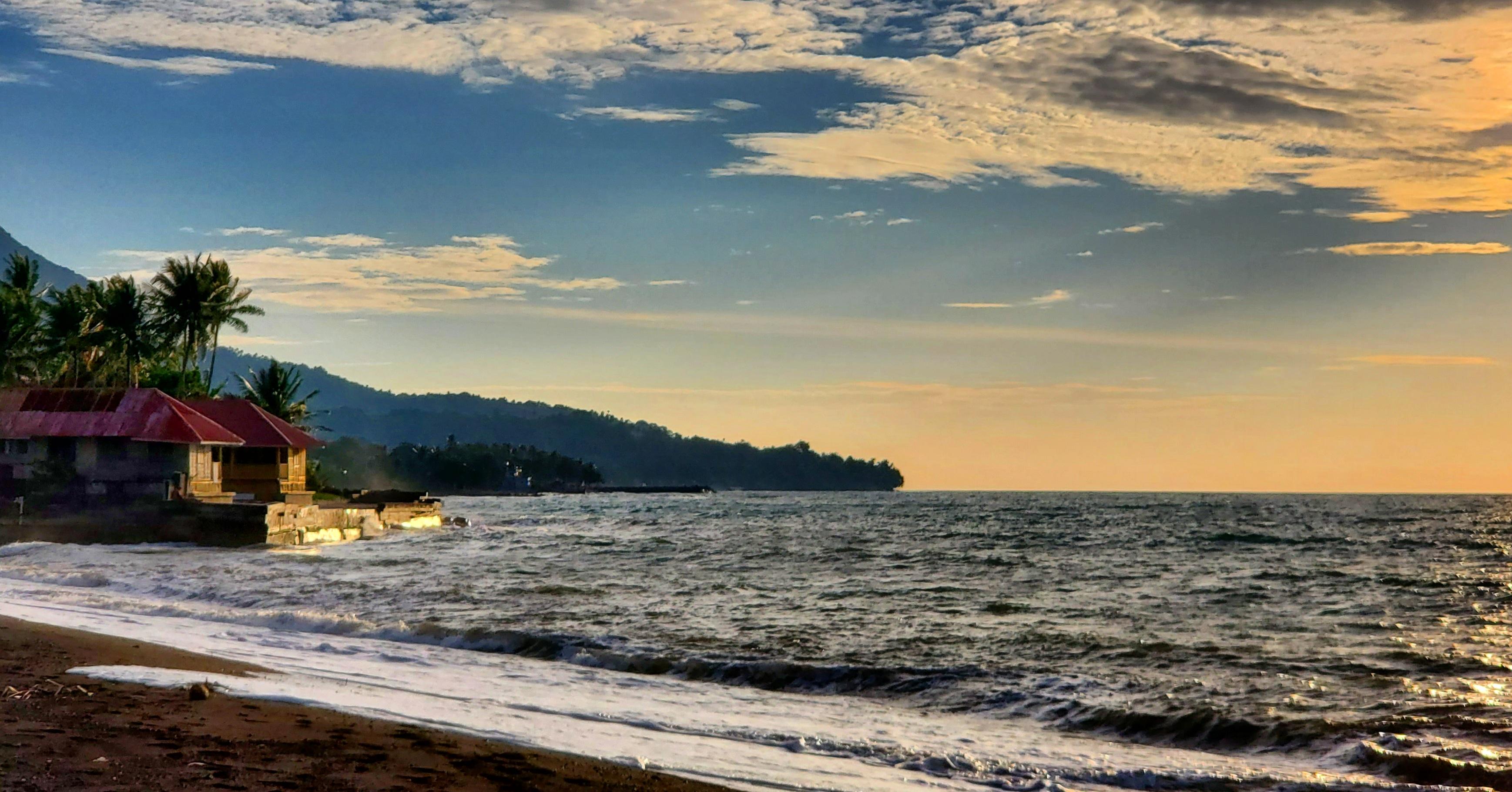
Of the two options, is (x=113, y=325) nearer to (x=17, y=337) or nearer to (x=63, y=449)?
(x=17, y=337)

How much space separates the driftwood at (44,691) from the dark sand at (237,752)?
0.13 feet

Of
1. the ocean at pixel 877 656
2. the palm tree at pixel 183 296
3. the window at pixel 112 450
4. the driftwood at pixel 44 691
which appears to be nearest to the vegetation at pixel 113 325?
the palm tree at pixel 183 296

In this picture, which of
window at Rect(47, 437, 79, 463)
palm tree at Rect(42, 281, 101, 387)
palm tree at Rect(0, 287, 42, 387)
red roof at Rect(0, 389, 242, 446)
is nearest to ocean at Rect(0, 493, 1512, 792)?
red roof at Rect(0, 389, 242, 446)

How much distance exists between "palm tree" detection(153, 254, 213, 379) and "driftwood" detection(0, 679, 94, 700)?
65.2 meters

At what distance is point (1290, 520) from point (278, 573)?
85695mm

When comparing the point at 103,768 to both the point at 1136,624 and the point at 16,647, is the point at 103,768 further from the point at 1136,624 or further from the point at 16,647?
the point at 1136,624

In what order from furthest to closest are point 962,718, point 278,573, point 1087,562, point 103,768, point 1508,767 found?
point 1087,562 < point 278,573 < point 962,718 < point 1508,767 < point 103,768

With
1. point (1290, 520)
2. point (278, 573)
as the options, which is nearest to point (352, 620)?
point (278, 573)

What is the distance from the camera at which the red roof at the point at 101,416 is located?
50594mm

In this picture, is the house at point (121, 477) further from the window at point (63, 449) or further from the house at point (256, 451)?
the house at point (256, 451)

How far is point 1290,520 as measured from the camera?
9619 centimetres

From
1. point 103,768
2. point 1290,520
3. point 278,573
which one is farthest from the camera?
point 1290,520

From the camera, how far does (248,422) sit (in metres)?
61.9

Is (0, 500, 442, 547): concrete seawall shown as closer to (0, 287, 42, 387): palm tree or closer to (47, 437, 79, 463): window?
(47, 437, 79, 463): window
